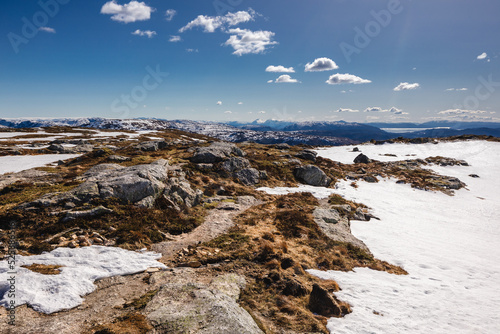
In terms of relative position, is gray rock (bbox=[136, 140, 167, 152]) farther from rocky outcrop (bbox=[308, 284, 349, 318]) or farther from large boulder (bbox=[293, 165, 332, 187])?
rocky outcrop (bbox=[308, 284, 349, 318])

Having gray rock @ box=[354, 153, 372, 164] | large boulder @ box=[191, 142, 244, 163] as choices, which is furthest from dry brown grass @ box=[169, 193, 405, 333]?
gray rock @ box=[354, 153, 372, 164]

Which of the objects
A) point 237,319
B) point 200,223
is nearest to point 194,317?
point 237,319

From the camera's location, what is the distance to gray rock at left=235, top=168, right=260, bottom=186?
28862mm

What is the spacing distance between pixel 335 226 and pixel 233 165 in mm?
15354

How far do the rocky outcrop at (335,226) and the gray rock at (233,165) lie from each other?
12408 millimetres

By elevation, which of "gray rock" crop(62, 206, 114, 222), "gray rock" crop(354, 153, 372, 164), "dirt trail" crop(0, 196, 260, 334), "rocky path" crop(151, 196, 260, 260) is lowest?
"rocky path" crop(151, 196, 260, 260)

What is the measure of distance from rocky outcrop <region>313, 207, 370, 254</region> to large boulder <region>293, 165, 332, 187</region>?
12.0 meters

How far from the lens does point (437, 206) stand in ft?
102

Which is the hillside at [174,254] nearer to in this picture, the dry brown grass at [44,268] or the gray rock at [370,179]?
the dry brown grass at [44,268]

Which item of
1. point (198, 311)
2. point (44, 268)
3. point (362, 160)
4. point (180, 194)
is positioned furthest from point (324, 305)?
point (362, 160)

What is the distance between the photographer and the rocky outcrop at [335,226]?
1689 centimetres

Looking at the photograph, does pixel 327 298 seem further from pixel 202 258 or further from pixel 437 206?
pixel 437 206

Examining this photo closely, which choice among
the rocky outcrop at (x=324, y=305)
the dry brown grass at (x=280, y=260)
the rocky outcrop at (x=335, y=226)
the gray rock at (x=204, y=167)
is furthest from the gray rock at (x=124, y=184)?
the rocky outcrop at (x=335, y=226)

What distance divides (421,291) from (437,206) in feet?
84.1
